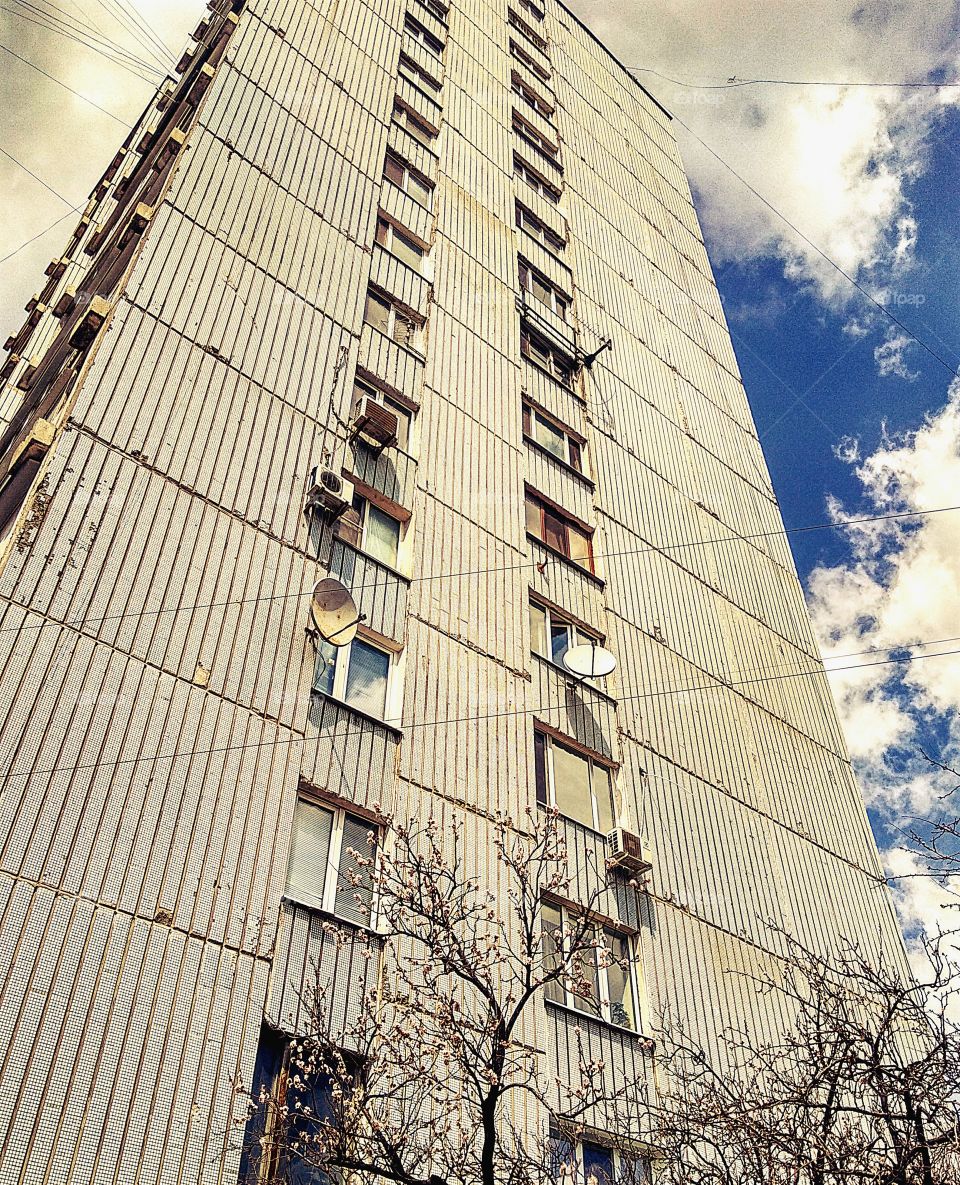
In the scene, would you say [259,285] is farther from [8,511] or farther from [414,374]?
[8,511]

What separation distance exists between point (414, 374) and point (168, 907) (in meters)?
10.8

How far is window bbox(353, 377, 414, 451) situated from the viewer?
644 inches

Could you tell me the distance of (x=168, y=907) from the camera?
377 inches

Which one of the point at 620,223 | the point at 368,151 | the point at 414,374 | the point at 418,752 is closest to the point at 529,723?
the point at 418,752

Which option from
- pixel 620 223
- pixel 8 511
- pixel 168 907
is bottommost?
pixel 168 907

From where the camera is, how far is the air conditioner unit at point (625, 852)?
49.2 ft

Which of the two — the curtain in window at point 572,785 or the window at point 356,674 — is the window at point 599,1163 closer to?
the curtain in window at point 572,785

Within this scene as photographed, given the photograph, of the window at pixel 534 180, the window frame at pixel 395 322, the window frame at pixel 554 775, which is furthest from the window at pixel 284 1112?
the window at pixel 534 180

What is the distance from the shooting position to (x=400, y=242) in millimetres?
20062

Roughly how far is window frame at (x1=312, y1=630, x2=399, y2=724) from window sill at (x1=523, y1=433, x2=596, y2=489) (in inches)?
281

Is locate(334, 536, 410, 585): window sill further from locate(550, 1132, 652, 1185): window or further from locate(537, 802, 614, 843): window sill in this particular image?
locate(550, 1132, 652, 1185): window

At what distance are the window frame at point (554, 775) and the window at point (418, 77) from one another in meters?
17.3

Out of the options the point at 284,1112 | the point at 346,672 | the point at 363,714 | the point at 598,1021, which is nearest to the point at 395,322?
the point at 346,672

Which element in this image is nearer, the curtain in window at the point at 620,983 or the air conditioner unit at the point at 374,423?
the curtain in window at the point at 620,983
